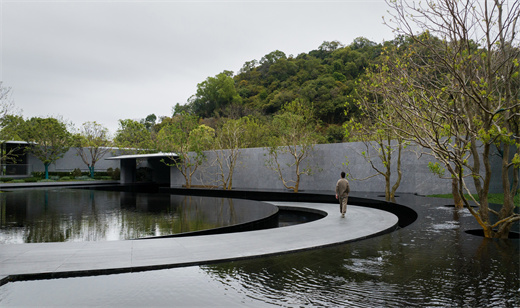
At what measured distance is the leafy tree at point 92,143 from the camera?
115ft

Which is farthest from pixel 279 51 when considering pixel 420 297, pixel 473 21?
pixel 420 297

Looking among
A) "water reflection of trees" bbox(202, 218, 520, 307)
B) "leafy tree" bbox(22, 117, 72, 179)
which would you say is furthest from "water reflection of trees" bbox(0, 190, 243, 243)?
"leafy tree" bbox(22, 117, 72, 179)

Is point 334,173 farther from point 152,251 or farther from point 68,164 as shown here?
point 68,164

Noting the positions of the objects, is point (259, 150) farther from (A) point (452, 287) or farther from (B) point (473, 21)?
(A) point (452, 287)

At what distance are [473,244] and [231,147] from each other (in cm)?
1557

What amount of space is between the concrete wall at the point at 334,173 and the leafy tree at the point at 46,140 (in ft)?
45.7

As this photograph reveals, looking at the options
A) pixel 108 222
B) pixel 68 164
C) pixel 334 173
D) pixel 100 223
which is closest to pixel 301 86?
pixel 334 173

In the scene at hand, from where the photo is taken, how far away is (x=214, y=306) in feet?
11.6

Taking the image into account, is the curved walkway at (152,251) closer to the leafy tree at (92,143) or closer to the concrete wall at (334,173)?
the concrete wall at (334,173)

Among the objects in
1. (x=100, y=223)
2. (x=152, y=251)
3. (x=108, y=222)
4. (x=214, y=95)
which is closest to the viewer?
(x=152, y=251)

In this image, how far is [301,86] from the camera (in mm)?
39625

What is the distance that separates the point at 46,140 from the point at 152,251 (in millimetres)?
30813

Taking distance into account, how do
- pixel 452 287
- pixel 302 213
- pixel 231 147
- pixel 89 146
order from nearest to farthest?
pixel 452 287 < pixel 302 213 < pixel 231 147 < pixel 89 146

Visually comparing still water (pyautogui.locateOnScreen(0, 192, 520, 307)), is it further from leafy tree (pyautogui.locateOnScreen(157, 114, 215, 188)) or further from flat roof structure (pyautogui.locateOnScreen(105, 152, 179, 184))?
flat roof structure (pyautogui.locateOnScreen(105, 152, 179, 184))
